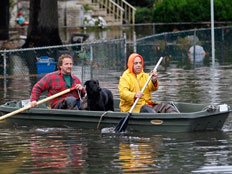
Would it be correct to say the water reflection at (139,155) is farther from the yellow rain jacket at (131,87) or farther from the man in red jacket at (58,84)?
the man in red jacket at (58,84)

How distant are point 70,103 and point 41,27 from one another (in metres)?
16.0

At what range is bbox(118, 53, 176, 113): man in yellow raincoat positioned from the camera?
1200cm

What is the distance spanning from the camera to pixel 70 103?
41.5ft

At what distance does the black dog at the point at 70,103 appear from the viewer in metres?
12.6

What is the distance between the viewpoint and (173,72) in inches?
851

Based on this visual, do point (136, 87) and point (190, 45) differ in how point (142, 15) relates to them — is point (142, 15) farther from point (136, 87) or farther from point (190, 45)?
point (136, 87)

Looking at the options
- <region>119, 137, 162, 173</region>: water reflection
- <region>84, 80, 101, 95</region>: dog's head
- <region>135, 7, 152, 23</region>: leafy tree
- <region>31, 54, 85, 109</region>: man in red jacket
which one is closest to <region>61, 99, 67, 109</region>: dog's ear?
<region>31, 54, 85, 109</region>: man in red jacket

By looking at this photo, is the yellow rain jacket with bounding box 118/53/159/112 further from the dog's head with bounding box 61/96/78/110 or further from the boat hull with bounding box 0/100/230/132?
the dog's head with bounding box 61/96/78/110

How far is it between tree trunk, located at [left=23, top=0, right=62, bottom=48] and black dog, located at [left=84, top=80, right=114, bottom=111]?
15833 mm

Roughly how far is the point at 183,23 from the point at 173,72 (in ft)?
33.0

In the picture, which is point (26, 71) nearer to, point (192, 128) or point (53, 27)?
point (53, 27)

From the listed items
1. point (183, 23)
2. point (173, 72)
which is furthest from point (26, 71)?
point (183, 23)

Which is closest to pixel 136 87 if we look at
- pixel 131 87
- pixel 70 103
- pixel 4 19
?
pixel 131 87

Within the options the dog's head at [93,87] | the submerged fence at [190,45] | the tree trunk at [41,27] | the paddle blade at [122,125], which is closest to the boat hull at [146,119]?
the paddle blade at [122,125]
